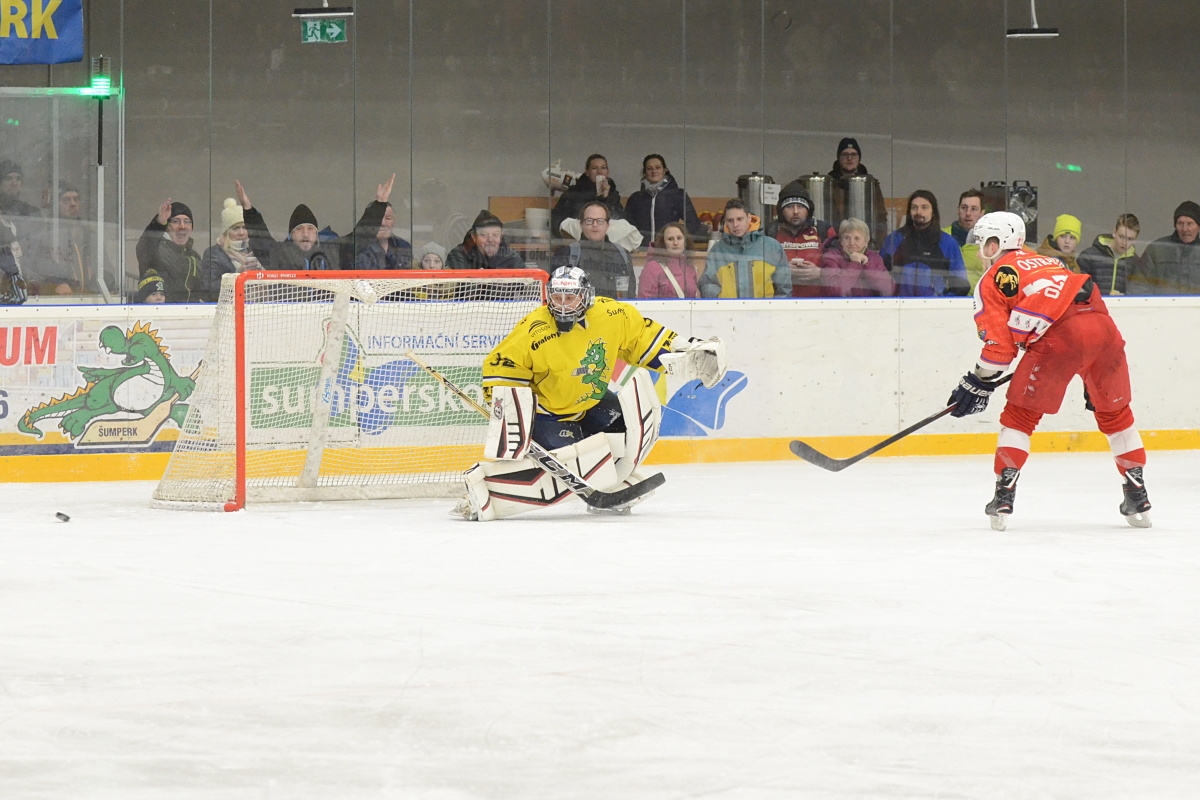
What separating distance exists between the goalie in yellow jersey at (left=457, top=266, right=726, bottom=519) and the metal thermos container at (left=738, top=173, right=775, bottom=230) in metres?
2.66

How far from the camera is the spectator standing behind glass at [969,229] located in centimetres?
841

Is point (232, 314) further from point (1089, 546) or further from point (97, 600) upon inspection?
point (1089, 546)

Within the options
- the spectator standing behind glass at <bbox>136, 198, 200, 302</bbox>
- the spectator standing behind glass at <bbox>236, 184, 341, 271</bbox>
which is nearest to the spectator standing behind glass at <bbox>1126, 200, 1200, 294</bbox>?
the spectator standing behind glass at <bbox>236, 184, 341, 271</bbox>

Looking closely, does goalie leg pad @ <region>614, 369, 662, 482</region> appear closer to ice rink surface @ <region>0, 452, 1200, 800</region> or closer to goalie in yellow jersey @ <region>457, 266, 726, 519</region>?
goalie in yellow jersey @ <region>457, 266, 726, 519</region>

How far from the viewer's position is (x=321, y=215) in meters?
8.30

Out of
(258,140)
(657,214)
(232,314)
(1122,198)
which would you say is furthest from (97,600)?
(1122,198)

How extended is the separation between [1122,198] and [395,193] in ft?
13.8

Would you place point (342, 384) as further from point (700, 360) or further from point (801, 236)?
point (801, 236)

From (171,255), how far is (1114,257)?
16.0 feet

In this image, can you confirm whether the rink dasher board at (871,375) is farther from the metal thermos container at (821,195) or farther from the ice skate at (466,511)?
the ice skate at (466,511)

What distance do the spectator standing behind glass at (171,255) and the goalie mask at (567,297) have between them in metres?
2.53

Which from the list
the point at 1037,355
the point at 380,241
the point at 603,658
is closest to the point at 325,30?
the point at 380,241

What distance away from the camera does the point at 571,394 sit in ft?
19.5

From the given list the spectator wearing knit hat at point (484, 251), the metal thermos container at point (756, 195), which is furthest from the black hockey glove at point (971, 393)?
the spectator wearing knit hat at point (484, 251)
